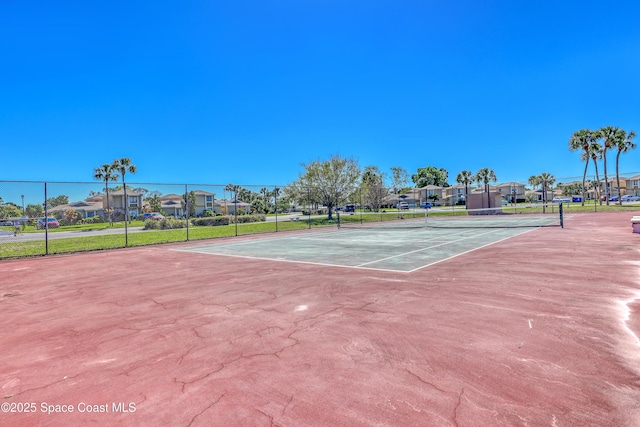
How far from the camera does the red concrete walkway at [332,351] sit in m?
2.53

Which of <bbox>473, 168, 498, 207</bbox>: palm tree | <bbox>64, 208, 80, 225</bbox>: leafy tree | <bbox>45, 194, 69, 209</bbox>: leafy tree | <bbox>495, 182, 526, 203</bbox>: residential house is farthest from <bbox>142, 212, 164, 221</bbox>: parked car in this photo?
<bbox>473, 168, 498, 207</bbox>: palm tree

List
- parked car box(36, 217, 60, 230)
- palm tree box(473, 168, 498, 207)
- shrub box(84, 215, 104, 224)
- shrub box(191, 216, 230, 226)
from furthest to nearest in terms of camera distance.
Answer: palm tree box(473, 168, 498, 207), shrub box(191, 216, 230, 226), shrub box(84, 215, 104, 224), parked car box(36, 217, 60, 230)

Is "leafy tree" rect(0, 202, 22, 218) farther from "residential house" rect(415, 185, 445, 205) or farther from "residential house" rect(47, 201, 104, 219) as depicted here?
"residential house" rect(415, 185, 445, 205)

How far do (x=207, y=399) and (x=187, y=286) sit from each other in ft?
14.9

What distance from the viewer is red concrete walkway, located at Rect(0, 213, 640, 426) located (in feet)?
8.29

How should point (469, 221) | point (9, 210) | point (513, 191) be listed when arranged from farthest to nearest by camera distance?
point (513, 191)
point (469, 221)
point (9, 210)

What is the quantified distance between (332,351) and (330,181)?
31073mm

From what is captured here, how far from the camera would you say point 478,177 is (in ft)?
279

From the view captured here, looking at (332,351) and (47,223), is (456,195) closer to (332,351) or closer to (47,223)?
(47,223)

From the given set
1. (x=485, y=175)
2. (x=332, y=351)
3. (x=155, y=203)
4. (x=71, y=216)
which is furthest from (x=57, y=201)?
(x=485, y=175)

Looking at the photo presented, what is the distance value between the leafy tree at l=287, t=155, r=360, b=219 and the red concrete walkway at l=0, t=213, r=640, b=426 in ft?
89.8

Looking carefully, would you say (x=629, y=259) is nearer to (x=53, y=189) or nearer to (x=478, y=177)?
(x=53, y=189)

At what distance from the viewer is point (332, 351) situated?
353cm

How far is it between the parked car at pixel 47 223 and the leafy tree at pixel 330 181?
70.6 feet
